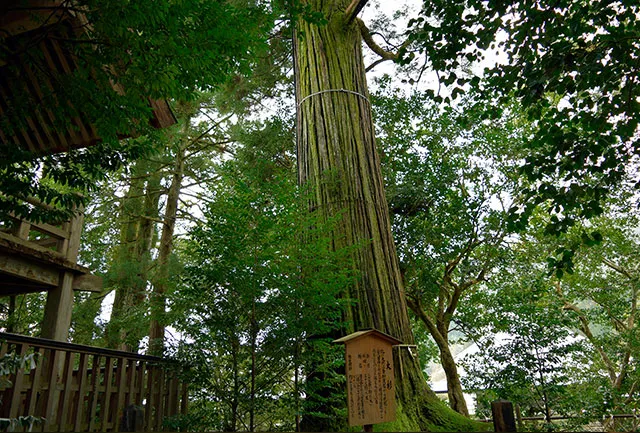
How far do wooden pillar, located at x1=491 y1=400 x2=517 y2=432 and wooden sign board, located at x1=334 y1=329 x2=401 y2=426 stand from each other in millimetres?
897

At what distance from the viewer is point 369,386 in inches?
109

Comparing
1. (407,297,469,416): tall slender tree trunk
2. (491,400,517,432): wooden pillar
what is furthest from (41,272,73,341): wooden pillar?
(407,297,469,416): tall slender tree trunk

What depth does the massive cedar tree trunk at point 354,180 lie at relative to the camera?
382cm

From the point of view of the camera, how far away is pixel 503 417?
1.99 m

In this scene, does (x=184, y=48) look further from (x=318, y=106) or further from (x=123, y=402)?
(x=123, y=402)

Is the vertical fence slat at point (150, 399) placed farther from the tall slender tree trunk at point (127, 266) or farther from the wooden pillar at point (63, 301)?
the tall slender tree trunk at point (127, 266)

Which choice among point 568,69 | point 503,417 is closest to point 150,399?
point 503,417

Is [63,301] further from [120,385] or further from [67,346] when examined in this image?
[67,346]

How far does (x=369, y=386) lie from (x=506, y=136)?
619 centimetres

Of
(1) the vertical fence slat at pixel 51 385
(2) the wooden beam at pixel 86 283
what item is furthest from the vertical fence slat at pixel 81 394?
(2) the wooden beam at pixel 86 283

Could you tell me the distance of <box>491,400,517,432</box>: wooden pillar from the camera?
1.96 m

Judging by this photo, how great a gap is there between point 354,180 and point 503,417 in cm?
301

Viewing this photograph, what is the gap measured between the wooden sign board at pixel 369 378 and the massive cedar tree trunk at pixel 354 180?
0.80 metres

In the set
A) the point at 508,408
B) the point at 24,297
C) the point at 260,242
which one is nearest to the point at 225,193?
the point at 260,242
